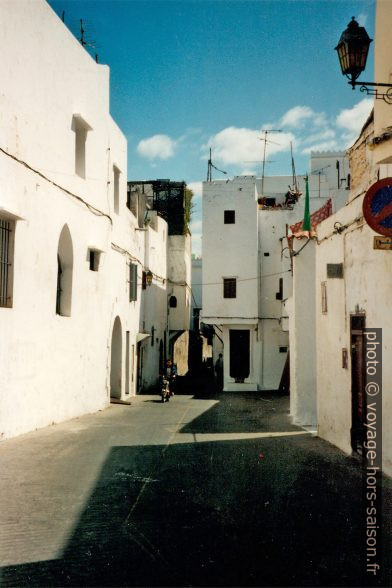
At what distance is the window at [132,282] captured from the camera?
2184 centimetres

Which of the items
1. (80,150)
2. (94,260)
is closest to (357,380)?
(94,260)

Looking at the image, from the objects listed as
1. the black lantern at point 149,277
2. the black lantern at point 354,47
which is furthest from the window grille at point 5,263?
the black lantern at point 149,277

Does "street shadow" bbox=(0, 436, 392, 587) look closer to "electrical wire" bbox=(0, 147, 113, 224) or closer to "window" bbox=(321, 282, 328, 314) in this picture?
"window" bbox=(321, 282, 328, 314)

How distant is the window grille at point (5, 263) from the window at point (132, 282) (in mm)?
11174

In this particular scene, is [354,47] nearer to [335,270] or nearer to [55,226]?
[335,270]

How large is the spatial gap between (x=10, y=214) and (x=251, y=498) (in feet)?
21.2

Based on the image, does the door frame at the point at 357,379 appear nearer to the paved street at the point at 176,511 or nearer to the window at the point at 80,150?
the paved street at the point at 176,511

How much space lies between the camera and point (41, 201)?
1195 cm

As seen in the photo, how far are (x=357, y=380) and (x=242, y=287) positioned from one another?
1969 cm

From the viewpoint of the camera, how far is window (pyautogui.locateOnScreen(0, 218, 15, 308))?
412 inches

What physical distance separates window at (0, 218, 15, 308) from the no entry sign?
21.8ft

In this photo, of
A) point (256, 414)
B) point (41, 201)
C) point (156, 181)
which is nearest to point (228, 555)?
point (41, 201)

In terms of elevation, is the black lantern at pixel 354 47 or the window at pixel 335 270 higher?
the black lantern at pixel 354 47

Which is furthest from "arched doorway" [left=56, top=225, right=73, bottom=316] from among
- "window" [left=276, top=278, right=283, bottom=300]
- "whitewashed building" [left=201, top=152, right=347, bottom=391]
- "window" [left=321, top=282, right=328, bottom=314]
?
"window" [left=276, top=278, right=283, bottom=300]
